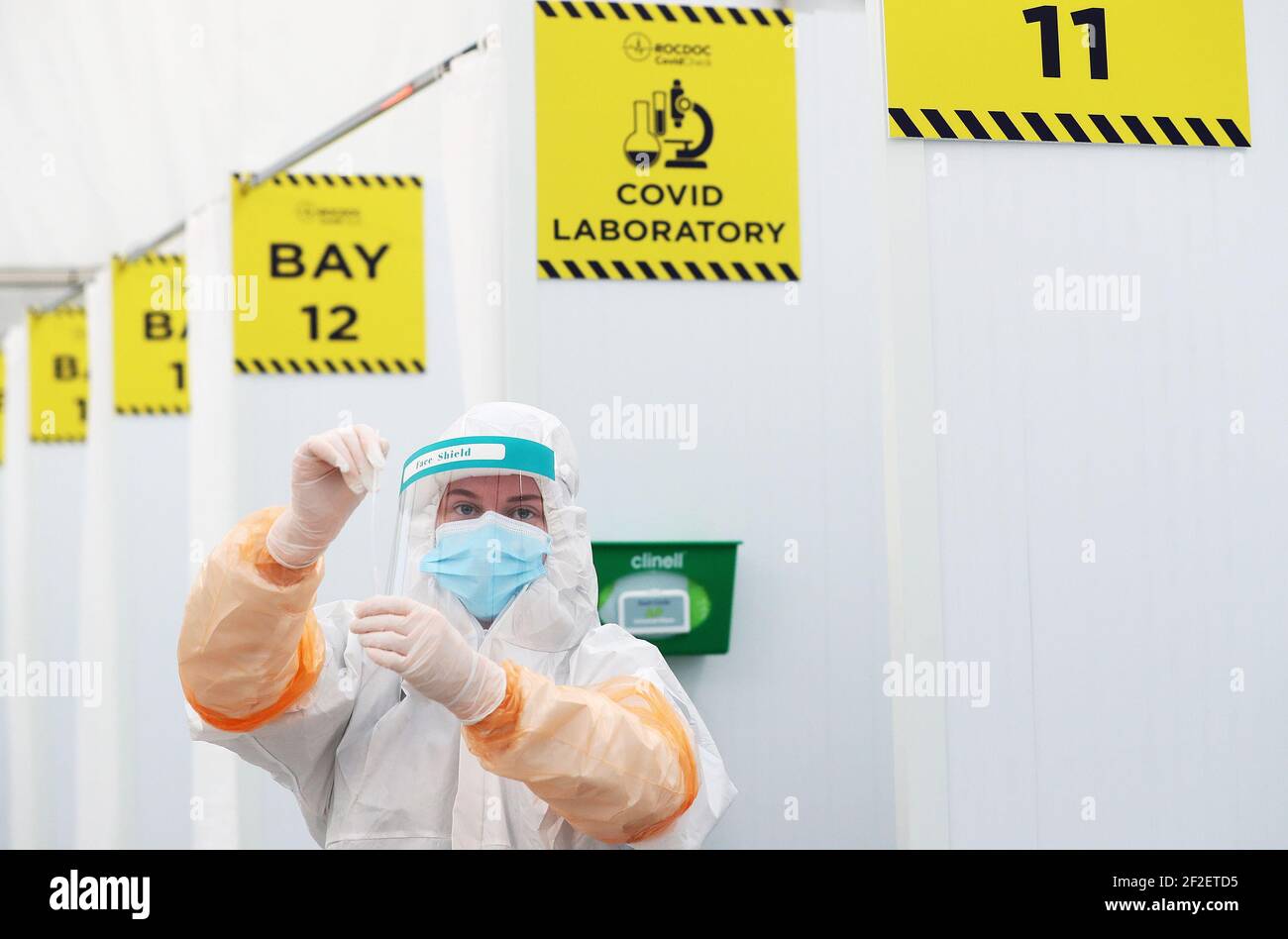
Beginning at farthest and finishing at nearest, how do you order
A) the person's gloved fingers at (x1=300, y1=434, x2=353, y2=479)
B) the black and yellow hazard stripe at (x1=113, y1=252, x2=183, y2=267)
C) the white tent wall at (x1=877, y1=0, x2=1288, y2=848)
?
the black and yellow hazard stripe at (x1=113, y1=252, x2=183, y2=267)
the white tent wall at (x1=877, y1=0, x2=1288, y2=848)
the person's gloved fingers at (x1=300, y1=434, x2=353, y2=479)

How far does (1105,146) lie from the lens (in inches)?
100

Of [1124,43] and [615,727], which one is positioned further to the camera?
[1124,43]

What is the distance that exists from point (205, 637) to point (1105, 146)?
2037 millimetres

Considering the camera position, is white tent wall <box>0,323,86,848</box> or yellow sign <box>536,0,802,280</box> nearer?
yellow sign <box>536,0,802,280</box>

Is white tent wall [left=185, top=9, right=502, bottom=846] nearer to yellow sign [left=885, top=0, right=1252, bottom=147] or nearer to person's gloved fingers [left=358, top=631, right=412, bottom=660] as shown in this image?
yellow sign [left=885, top=0, right=1252, bottom=147]

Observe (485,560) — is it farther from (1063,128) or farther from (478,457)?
(1063,128)

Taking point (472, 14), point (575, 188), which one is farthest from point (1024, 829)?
point (472, 14)

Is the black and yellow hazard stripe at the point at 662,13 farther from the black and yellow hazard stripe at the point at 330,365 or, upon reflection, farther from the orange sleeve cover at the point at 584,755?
the orange sleeve cover at the point at 584,755

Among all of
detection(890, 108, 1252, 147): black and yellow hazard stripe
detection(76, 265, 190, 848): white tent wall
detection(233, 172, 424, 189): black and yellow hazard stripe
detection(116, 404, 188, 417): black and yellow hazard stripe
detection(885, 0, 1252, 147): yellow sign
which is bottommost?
detection(76, 265, 190, 848): white tent wall

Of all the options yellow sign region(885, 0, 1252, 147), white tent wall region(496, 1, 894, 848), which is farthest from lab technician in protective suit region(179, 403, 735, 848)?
yellow sign region(885, 0, 1252, 147)

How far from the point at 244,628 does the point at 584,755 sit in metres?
0.60

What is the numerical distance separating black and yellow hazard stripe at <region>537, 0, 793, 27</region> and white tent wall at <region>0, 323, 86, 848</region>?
4.36 m

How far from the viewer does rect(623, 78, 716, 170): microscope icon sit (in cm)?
312
